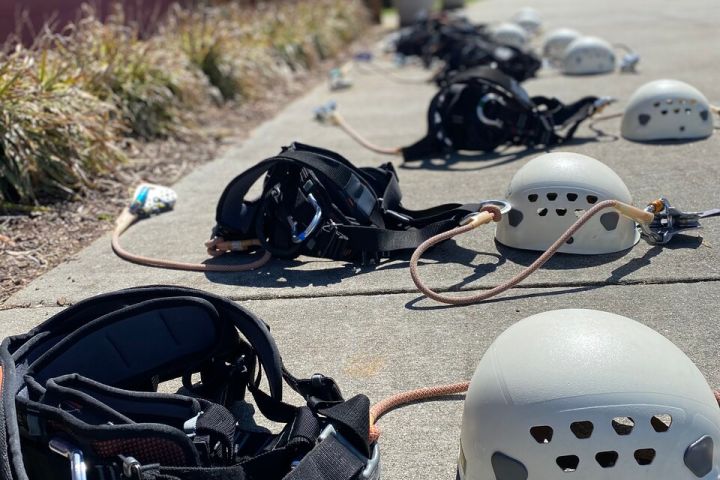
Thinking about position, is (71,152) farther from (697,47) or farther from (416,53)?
(697,47)

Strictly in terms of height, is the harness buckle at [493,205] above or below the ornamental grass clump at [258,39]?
above

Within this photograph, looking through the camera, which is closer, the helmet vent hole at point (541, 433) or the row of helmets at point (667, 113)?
the helmet vent hole at point (541, 433)

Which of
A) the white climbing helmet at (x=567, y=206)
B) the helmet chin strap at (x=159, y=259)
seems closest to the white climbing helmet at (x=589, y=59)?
the helmet chin strap at (x=159, y=259)

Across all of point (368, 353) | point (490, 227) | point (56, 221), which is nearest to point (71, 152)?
point (56, 221)

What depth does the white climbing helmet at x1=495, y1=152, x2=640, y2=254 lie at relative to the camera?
4.45 metres

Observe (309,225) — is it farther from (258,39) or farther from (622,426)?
(258,39)

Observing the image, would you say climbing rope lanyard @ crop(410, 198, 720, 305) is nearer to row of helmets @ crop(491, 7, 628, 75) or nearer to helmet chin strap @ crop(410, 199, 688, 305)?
helmet chin strap @ crop(410, 199, 688, 305)

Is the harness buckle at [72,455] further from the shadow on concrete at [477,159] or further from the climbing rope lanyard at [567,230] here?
the shadow on concrete at [477,159]

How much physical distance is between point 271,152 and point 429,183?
2.14 m

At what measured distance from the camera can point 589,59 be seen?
35.3 feet

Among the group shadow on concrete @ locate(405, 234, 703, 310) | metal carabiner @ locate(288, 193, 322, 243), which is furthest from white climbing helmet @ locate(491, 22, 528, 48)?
metal carabiner @ locate(288, 193, 322, 243)

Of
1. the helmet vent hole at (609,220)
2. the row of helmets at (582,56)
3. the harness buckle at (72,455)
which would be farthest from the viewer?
the row of helmets at (582,56)

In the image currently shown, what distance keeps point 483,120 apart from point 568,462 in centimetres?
468

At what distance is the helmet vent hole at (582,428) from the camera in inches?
94.3
